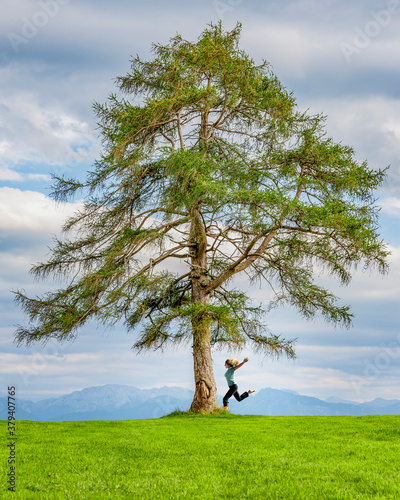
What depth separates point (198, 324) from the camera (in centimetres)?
1565

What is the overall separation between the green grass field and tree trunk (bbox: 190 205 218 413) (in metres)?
3.67

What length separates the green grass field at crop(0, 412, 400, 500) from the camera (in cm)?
668

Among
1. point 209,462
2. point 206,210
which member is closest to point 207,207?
point 206,210

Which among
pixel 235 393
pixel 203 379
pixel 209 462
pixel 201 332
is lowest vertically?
pixel 209 462

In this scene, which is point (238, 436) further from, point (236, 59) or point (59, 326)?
point (236, 59)

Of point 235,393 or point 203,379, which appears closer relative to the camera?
point 235,393

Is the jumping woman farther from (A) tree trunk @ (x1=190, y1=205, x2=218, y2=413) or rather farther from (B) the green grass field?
(B) the green grass field

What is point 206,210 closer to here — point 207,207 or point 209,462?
point 207,207

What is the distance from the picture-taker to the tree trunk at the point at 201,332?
53.1ft

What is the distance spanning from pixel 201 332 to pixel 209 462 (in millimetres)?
7894

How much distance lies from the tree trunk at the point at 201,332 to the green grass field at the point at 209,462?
3.67 m

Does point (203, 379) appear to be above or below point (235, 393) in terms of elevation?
above

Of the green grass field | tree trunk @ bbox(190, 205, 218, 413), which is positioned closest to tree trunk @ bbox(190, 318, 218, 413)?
tree trunk @ bbox(190, 205, 218, 413)

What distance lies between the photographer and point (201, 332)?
16.2 m
